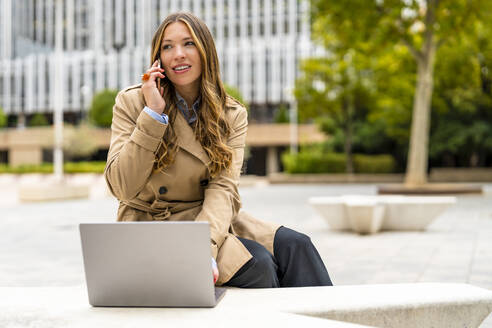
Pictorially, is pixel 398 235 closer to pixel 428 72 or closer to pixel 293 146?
pixel 428 72

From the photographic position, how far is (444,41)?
16656 millimetres

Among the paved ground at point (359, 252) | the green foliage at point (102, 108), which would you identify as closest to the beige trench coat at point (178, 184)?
the paved ground at point (359, 252)

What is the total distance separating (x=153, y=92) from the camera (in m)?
2.56

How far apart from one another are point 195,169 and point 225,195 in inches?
7.5

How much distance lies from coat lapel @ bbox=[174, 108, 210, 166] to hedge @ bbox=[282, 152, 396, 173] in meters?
30.2

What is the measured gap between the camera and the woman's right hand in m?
2.55

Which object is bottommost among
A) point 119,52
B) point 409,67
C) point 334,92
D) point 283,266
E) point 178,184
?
point 283,266

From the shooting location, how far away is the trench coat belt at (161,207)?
2715 mm

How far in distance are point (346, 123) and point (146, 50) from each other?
3921 cm

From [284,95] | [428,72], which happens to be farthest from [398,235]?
[284,95]

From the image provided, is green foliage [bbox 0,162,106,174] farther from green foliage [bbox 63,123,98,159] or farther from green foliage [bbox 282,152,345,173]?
green foliage [bbox 282,152,345,173]

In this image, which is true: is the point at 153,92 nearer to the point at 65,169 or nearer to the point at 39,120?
the point at 65,169

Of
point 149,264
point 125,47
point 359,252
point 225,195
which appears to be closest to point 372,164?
point 359,252

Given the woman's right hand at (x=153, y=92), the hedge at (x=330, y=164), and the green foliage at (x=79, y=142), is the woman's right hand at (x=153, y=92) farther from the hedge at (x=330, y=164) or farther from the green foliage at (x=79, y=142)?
the green foliage at (x=79, y=142)
